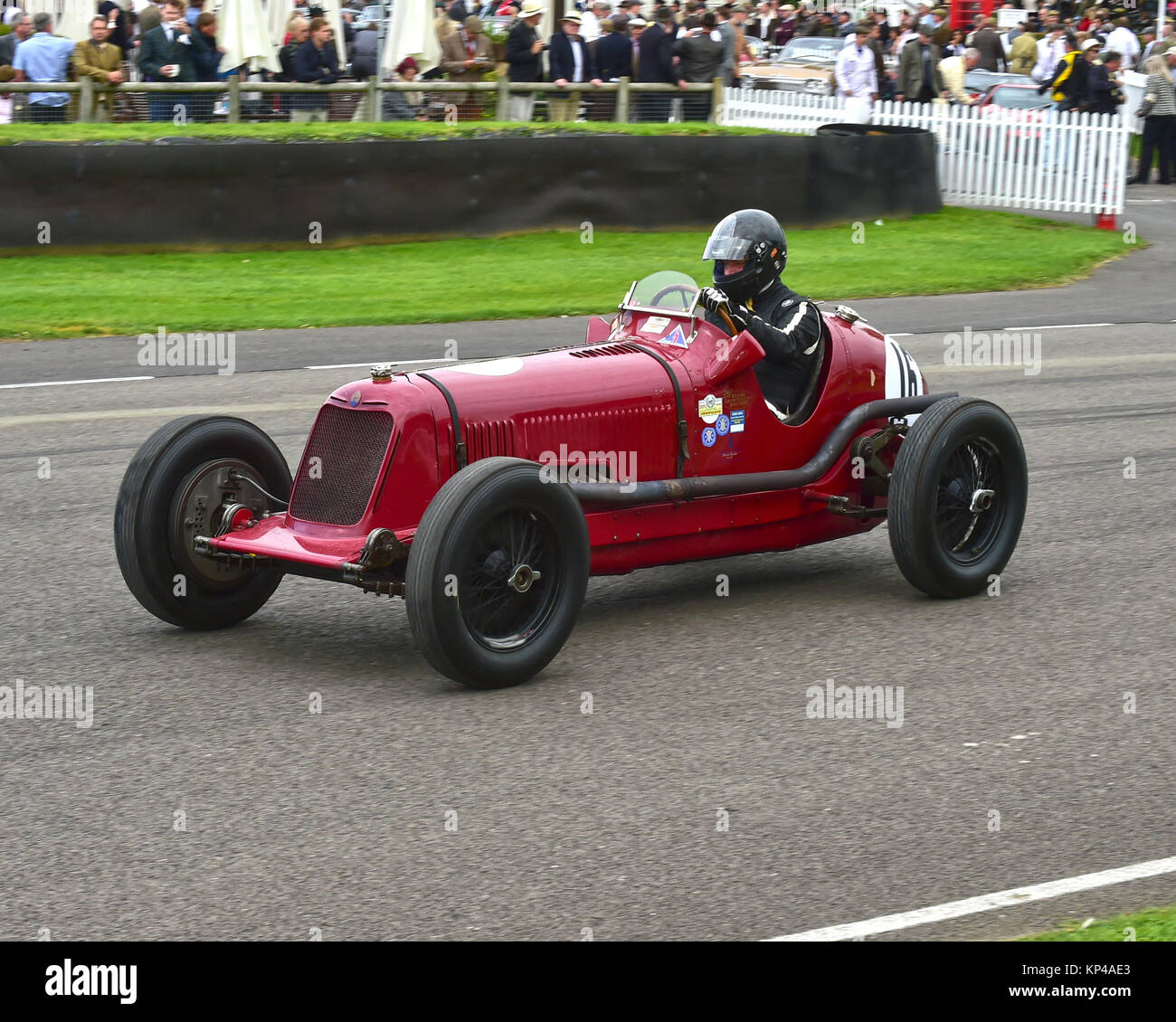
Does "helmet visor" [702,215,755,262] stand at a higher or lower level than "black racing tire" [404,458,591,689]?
higher

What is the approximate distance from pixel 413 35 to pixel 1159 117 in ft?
39.1

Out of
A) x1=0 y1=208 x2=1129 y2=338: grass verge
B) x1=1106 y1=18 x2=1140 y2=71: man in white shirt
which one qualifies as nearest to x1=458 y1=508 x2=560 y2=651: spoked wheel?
x1=0 y1=208 x2=1129 y2=338: grass verge

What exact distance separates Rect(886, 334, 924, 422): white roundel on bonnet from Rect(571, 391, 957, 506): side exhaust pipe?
3.0 inches

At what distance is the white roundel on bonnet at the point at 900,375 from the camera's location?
755 centimetres

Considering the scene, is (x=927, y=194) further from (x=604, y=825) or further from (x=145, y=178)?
(x=604, y=825)

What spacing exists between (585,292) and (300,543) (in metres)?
9.88

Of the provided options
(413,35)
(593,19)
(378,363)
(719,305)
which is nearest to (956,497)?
(719,305)

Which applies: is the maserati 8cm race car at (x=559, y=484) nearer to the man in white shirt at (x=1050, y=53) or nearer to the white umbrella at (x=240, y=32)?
the white umbrella at (x=240, y=32)

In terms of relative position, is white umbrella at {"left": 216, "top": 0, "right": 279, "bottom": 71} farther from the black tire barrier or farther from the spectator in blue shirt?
the black tire barrier

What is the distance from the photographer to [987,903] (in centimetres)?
430

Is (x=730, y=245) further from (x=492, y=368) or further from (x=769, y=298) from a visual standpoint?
(x=492, y=368)

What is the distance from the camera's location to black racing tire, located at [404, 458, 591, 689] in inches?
220

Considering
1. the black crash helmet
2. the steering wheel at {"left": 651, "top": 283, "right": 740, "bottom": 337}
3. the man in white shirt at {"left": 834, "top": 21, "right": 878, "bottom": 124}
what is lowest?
the steering wheel at {"left": 651, "top": 283, "right": 740, "bottom": 337}

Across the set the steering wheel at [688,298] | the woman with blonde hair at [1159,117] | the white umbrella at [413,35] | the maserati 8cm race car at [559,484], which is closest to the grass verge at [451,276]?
the white umbrella at [413,35]
